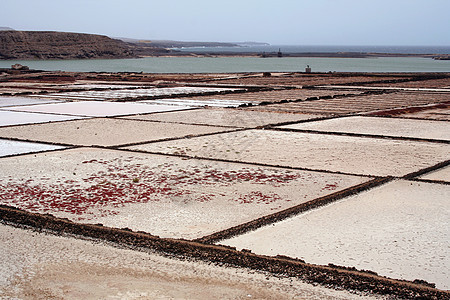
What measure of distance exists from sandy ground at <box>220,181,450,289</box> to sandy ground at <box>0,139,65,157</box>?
5399 mm

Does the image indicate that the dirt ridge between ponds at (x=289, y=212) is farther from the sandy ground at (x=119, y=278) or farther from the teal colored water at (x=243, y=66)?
the teal colored water at (x=243, y=66)

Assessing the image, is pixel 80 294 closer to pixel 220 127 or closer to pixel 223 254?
pixel 223 254

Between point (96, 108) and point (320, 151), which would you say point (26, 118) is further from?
point (320, 151)

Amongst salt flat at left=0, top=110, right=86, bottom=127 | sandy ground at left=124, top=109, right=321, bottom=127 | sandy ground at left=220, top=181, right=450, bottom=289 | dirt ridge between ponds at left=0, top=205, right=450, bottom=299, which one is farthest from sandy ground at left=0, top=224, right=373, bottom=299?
salt flat at left=0, top=110, right=86, bottom=127

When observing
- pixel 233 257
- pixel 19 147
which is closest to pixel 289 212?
pixel 233 257

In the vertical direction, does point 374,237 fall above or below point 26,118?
above

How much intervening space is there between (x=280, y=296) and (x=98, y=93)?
19.1m

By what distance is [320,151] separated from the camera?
9852 mm

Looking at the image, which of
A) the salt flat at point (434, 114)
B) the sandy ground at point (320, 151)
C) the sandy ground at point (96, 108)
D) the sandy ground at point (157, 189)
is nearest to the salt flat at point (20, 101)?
the sandy ground at point (96, 108)

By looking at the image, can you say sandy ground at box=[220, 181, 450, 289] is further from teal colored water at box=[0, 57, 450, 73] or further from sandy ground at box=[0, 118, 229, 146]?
teal colored water at box=[0, 57, 450, 73]

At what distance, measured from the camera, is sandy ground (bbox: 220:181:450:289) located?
194 inches

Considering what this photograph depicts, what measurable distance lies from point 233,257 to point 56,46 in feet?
310

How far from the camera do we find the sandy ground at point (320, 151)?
8719mm

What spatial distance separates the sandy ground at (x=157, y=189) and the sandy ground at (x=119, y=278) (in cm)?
66
